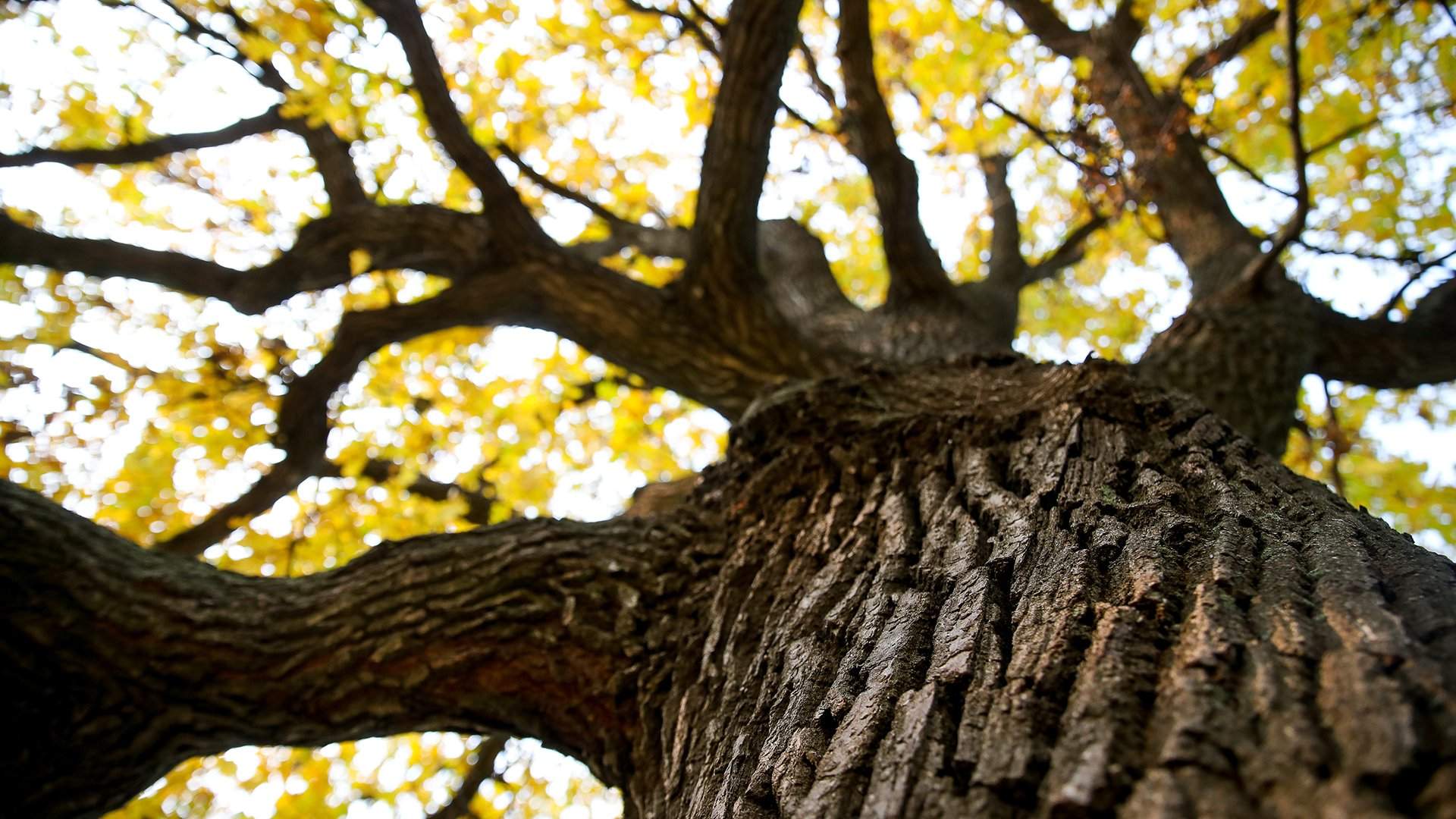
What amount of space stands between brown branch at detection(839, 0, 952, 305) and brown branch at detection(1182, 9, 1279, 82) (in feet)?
4.25

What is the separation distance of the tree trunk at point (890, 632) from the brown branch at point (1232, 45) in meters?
1.99

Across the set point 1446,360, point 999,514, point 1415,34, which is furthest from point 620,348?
point 1415,34

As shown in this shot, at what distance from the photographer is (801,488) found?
7.60 ft

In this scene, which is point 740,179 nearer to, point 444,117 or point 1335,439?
point 444,117

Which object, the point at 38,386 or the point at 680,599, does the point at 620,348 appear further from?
the point at 38,386

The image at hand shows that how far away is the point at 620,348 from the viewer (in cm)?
383

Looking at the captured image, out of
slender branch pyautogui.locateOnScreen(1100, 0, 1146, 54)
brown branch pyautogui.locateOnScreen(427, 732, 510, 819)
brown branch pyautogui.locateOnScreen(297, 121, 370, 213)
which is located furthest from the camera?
slender branch pyautogui.locateOnScreen(1100, 0, 1146, 54)

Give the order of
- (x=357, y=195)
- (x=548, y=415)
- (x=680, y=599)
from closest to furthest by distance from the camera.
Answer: (x=680, y=599)
(x=357, y=195)
(x=548, y=415)

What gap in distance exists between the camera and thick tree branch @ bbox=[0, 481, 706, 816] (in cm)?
212

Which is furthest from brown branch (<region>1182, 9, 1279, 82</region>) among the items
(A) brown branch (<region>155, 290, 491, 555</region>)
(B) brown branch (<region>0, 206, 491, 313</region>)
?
(A) brown branch (<region>155, 290, 491, 555</region>)

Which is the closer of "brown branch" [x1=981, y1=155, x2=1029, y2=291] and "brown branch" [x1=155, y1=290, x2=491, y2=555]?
"brown branch" [x1=155, y1=290, x2=491, y2=555]

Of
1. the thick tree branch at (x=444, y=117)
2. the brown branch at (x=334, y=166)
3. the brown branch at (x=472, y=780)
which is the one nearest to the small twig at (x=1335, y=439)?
the thick tree branch at (x=444, y=117)

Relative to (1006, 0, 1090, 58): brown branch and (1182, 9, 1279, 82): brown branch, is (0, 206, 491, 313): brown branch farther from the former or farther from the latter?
(1006, 0, 1090, 58): brown branch

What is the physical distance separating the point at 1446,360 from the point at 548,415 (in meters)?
4.88
